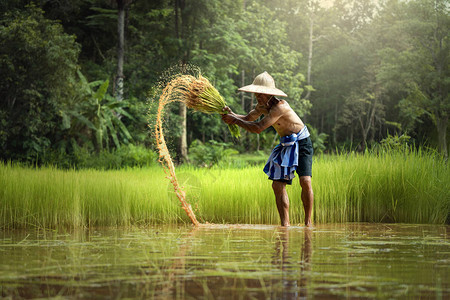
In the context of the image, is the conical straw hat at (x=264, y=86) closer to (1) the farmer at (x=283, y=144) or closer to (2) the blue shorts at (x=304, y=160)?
(1) the farmer at (x=283, y=144)

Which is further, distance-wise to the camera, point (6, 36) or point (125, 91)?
point (125, 91)

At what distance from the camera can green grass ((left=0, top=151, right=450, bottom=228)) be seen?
711cm

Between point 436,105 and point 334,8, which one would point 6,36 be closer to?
point 436,105

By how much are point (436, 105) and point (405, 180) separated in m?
20.2

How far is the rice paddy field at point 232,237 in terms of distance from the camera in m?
2.90

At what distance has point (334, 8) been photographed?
145 feet

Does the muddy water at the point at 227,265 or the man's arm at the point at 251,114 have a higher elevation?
the man's arm at the point at 251,114

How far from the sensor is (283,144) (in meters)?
6.41

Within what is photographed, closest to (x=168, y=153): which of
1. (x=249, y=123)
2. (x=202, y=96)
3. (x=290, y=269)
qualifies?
(x=202, y=96)

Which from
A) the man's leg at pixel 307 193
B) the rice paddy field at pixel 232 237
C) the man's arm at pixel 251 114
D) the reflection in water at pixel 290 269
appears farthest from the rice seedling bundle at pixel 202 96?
the reflection in water at pixel 290 269

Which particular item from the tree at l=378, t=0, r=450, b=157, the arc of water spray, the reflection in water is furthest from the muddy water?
the tree at l=378, t=0, r=450, b=157

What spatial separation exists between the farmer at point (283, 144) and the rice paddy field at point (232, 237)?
444mm

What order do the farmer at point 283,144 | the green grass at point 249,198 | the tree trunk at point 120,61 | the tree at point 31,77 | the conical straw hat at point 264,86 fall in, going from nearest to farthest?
the conical straw hat at point 264,86 → the farmer at point 283,144 → the green grass at point 249,198 → the tree at point 31,77 → the tree trunk at point 120,61

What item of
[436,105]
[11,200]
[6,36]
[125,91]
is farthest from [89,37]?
[11,200]
